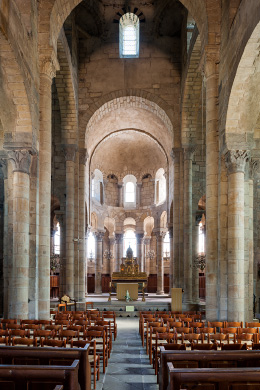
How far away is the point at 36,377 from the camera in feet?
17.3

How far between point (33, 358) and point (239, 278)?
9495 millimetres

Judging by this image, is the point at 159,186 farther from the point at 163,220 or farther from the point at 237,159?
the point at 237,159

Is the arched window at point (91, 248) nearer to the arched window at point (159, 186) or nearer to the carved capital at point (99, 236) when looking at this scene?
the carved capital at point (99, 236)

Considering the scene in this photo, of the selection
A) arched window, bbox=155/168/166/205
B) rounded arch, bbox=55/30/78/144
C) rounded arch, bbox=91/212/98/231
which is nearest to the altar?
rounded arch, bbox=55/30/78/144

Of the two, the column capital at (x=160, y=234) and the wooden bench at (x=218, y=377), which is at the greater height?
the column capital at (x=160, y=234)

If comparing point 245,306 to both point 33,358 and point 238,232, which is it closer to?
point 238,232

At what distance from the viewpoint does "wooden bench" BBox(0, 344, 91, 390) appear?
6.70 metres

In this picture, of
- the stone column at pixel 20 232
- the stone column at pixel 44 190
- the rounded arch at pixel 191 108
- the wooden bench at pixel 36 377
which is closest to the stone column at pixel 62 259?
the rounded arch at pixel 191 108

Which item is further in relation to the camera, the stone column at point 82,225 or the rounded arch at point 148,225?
the rounded arch at point 148,225

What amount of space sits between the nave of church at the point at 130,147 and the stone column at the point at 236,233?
46 mm

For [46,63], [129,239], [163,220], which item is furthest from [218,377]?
[129,239]

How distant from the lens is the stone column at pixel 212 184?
1625 centimetres

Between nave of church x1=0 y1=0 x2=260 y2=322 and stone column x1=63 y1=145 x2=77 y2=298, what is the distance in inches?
2.4

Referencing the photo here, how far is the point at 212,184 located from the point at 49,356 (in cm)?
1094
